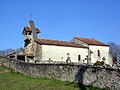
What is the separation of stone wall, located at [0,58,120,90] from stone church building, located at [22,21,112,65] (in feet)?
48.8

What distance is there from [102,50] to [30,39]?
14.8 metres

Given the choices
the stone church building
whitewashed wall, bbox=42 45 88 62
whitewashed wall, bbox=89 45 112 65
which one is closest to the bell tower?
the stone church building

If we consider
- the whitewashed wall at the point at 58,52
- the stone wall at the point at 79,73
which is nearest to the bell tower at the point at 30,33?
the whitewashed wall at the point at 58,52

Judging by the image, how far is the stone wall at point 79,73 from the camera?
59.8 feet

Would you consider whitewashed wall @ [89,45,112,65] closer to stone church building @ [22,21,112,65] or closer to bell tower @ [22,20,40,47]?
stone church building @ [22,21,112,65]

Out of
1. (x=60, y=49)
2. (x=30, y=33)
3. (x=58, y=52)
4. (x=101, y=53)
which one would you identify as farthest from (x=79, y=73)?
(x=101, y=53)

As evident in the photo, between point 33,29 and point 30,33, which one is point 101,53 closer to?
point 33,29

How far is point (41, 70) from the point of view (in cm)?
2728

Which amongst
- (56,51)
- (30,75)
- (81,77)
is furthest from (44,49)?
(81,77)

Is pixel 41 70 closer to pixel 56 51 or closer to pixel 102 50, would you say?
pixel 56 51

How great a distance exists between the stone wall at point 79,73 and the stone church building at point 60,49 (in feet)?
48.8

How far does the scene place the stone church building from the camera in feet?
152

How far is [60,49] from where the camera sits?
4762 centimetres

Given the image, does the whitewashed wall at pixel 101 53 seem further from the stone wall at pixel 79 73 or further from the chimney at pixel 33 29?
the stone wall at pixel 79 73
